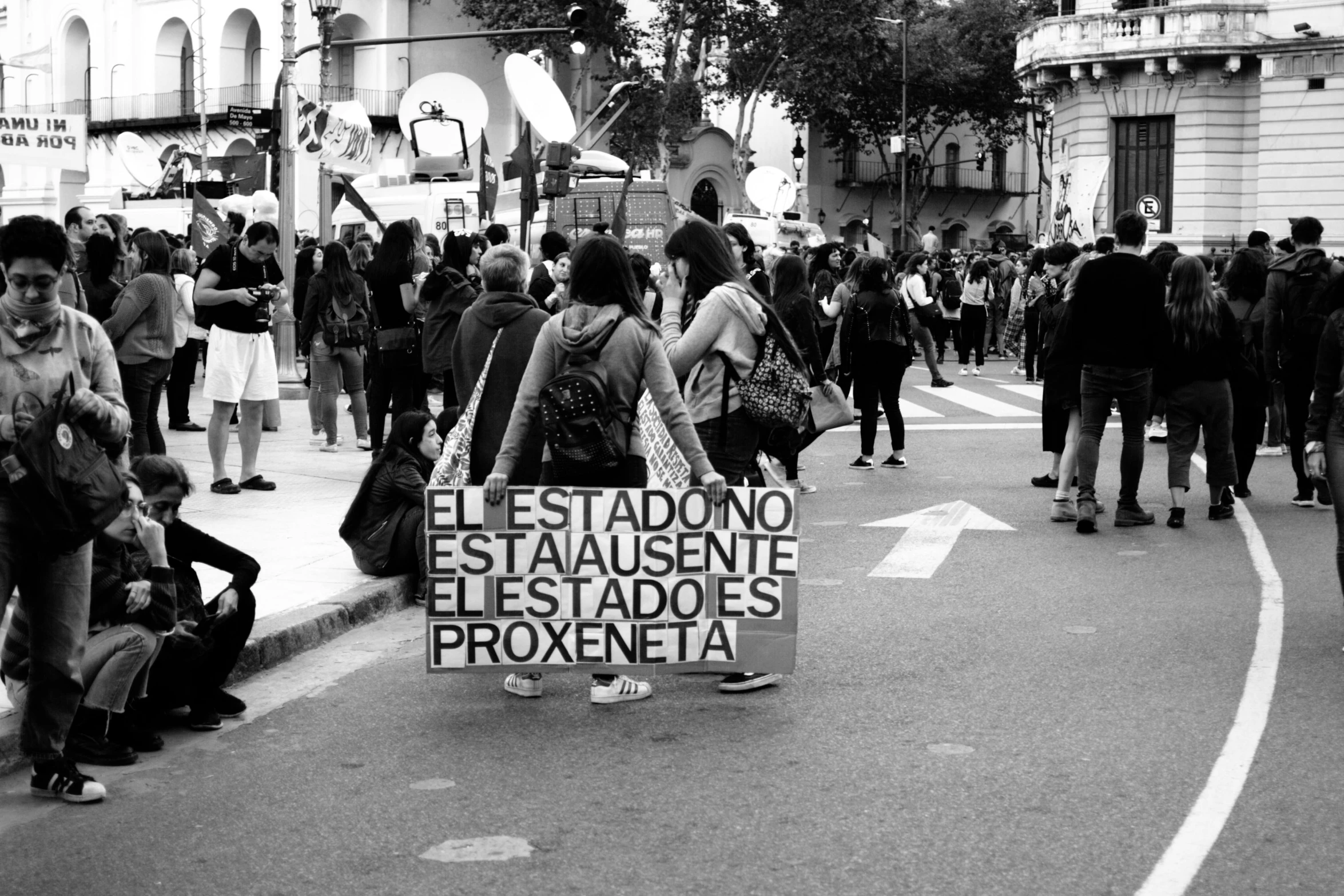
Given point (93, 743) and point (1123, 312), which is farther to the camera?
point (1123, 312)

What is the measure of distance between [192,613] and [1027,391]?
17.2 meters

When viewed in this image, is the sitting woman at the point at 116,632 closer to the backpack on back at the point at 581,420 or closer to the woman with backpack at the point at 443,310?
the backpack on back at the point at 581,420

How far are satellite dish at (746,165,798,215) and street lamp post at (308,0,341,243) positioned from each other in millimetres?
12451

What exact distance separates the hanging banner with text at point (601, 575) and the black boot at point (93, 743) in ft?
3.83

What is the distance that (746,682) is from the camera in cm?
672

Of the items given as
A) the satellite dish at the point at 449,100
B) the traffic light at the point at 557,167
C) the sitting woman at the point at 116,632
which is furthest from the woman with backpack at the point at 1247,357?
the satellite dish at the point at 449,100

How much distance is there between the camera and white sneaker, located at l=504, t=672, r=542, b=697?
667cm

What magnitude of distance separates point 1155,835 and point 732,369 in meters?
2.92

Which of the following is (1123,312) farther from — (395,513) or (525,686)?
(525,686)

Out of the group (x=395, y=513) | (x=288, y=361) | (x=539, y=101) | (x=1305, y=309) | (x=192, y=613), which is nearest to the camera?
(x=192, y=613)

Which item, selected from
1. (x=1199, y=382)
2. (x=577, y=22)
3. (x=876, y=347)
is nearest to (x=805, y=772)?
(x=1199, y=382)

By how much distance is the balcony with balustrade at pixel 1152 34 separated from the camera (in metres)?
39.1

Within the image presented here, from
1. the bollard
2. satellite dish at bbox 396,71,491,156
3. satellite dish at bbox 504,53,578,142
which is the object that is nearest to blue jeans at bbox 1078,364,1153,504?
the bollard

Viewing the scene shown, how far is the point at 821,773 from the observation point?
557cm
